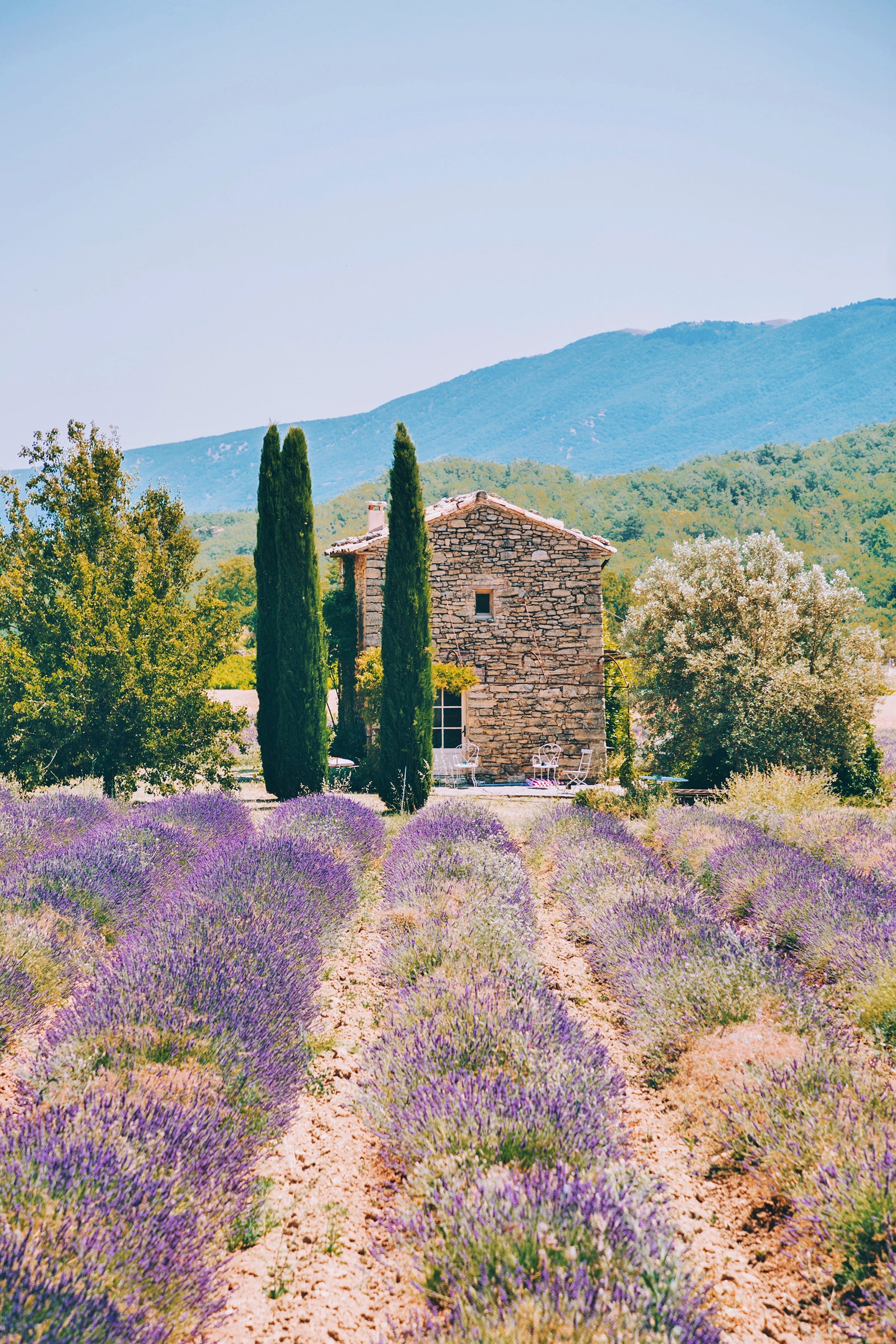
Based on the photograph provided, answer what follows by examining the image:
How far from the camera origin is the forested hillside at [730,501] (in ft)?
155

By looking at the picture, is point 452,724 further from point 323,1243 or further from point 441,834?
point 323,1243

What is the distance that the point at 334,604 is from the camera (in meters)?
16.3

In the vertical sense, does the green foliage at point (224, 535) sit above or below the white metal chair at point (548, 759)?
above

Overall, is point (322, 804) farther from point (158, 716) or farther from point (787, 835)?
point (787, 835)

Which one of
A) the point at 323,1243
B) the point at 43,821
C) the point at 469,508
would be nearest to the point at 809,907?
the point at 323,1243

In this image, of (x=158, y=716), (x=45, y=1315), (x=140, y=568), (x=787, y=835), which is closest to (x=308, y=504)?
(x=140, y=568)

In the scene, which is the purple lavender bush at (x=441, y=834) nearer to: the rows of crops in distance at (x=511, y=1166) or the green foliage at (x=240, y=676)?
the rows of crops in distance at (x=511, y=1166)

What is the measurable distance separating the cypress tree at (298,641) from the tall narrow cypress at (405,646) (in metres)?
1.01

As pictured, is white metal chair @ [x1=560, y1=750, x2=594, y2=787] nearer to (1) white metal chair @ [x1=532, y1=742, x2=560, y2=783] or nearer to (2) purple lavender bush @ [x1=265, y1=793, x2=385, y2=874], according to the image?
(1) white metal chair @ [x1=532, y1=742, x2=560, y2=783]

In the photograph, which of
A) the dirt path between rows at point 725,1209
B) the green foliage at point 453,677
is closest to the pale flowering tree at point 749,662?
the green foliage at point 453,677

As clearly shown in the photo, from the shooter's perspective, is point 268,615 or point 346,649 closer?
point 268,615

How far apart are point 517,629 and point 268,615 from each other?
4.95 metres

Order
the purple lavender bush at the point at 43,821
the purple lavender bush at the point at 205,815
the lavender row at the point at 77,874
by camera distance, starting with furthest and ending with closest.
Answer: the purple lavender bush at the point at 205,815 → the purple lavender bush at the point at 43,821 → the lavender row at the point at 77,874

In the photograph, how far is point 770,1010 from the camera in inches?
152
